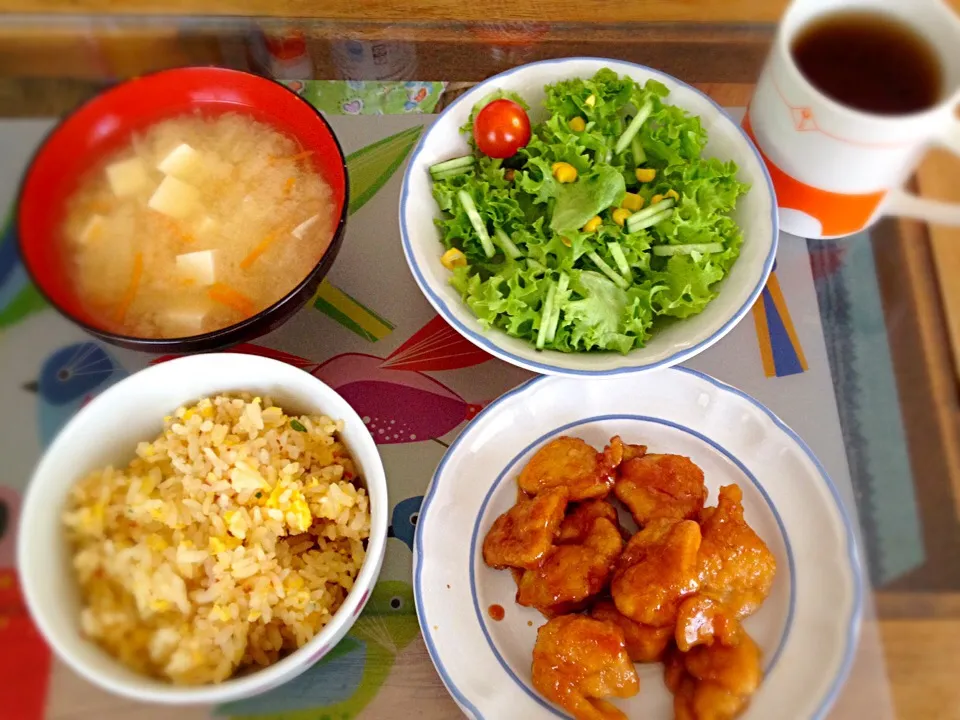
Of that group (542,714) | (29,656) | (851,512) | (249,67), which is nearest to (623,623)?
(542,714)

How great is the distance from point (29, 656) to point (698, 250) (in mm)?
966

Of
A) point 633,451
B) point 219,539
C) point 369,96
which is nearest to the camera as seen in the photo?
point 219,539

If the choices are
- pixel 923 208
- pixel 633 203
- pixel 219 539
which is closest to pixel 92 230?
pixel 219 539

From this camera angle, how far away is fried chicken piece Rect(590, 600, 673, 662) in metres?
0.91

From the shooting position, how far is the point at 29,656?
2.37 ft

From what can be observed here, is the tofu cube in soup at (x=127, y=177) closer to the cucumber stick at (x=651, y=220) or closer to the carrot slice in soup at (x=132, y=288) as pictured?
the carrot slice in soup at (x=132, y=288)

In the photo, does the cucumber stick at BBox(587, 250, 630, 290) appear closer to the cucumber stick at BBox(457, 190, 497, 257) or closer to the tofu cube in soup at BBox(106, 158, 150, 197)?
the cucumber stick at BBox(457, 190, 497, 257)

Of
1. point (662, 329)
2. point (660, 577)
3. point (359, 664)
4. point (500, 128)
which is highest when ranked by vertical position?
point (500, 128)

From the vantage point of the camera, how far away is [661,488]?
994mm

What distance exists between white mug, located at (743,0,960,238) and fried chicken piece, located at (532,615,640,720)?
2.30ft

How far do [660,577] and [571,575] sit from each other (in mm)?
111

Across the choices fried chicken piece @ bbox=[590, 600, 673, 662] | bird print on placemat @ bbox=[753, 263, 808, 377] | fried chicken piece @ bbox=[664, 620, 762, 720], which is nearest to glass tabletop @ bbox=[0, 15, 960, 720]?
bird print on placemat @ bbox=[753, 263, 808, 377]

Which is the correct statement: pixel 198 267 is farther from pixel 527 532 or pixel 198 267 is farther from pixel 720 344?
pixel 720 344

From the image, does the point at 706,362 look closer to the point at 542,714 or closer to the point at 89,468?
the point at 542,714
